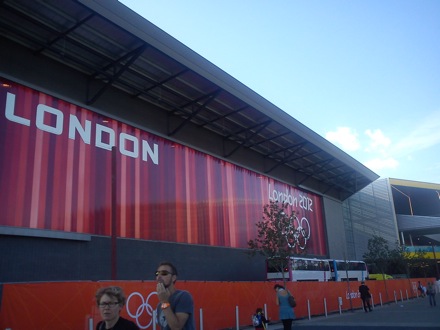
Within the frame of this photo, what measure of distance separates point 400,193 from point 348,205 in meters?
22.6

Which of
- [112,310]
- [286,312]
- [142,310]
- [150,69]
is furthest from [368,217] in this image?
[112,310]

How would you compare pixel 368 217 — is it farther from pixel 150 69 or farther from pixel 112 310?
pixel 112 310

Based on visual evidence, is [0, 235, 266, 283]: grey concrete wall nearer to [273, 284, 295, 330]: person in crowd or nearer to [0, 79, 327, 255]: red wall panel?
[0, 79, 327, 255]: red wall panel

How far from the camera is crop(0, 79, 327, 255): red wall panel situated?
17484mm

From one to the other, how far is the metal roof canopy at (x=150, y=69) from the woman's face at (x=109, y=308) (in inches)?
613

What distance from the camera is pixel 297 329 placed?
51.5 ft

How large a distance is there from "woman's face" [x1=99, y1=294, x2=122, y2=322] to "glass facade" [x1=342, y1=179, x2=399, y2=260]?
4586cm

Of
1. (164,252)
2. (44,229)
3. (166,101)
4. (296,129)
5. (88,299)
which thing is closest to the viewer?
(88,299)

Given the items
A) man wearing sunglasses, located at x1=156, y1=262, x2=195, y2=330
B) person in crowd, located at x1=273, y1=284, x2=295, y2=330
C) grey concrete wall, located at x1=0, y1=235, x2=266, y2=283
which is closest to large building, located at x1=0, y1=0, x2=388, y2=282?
grey concrete wall, located at x1=0, y1=235, x2=266, y2=283

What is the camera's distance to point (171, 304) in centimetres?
407

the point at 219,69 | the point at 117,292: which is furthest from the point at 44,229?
the point at 117,292

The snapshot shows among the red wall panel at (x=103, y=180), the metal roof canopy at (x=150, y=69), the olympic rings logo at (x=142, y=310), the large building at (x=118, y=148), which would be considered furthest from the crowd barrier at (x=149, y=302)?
the metal roof canopy at (x=150, y=69)

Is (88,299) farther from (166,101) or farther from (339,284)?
(339,284)

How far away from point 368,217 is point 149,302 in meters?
46.5
